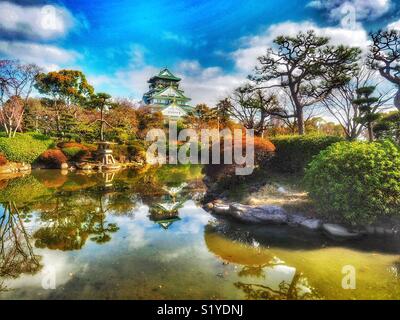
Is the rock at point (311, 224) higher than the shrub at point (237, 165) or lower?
lower

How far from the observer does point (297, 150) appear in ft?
32.7

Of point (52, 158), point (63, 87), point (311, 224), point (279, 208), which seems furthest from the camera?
point (63, 87)

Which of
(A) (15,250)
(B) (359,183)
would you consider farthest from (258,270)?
(A) (15,250)

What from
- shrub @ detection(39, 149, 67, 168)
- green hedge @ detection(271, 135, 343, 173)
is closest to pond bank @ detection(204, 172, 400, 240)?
green hedge @ detection(271, 135, 343, 173)

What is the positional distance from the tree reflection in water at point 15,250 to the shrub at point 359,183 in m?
5.97

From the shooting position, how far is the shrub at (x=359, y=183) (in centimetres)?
553

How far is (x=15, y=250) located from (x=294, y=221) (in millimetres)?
6143

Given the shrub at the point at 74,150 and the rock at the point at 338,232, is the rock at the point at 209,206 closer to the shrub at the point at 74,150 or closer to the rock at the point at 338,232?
the rock at the point at 338,232

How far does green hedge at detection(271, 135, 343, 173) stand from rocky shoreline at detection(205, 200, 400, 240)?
325 centimetres

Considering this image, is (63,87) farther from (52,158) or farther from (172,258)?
(172,258)

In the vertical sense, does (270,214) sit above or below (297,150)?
below

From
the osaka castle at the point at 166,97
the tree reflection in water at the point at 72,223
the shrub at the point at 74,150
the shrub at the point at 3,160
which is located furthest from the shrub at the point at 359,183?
the osaka castle at the point at 166,97

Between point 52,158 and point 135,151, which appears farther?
point 135,151
